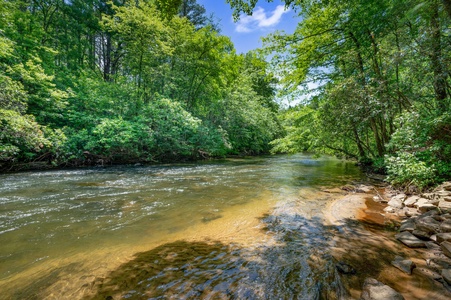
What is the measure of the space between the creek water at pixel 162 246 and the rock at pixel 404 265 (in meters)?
0.77

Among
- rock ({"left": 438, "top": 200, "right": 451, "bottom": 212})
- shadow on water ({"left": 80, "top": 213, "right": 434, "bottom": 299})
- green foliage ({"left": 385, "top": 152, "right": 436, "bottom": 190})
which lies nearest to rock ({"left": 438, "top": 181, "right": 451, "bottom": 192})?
green foliage ({"left": 385, "top": 152, "right": 436, "bottom": 190})

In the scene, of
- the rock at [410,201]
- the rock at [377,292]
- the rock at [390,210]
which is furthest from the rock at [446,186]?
the rock at [377,292]

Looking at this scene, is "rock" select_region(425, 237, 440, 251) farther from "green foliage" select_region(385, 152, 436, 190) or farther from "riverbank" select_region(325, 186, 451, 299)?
"green foliage" select_region(385, 152, 436, 190)

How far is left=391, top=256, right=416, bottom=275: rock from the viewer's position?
Result: 2.32 m

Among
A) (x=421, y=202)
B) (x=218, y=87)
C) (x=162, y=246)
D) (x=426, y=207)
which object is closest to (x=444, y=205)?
(x=426, y=207)

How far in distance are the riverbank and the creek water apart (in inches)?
8.7

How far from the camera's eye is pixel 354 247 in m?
2.96

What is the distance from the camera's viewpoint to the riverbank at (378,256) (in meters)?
2.06

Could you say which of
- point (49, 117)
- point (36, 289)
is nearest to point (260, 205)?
point (36, 289)

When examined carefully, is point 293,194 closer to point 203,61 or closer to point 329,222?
point 329,222

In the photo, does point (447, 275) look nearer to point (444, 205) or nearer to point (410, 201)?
point (444, 205)

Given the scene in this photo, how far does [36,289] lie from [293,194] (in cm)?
590

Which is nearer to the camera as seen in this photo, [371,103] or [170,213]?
[170,213]

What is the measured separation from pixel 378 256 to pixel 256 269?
1.73 metres
